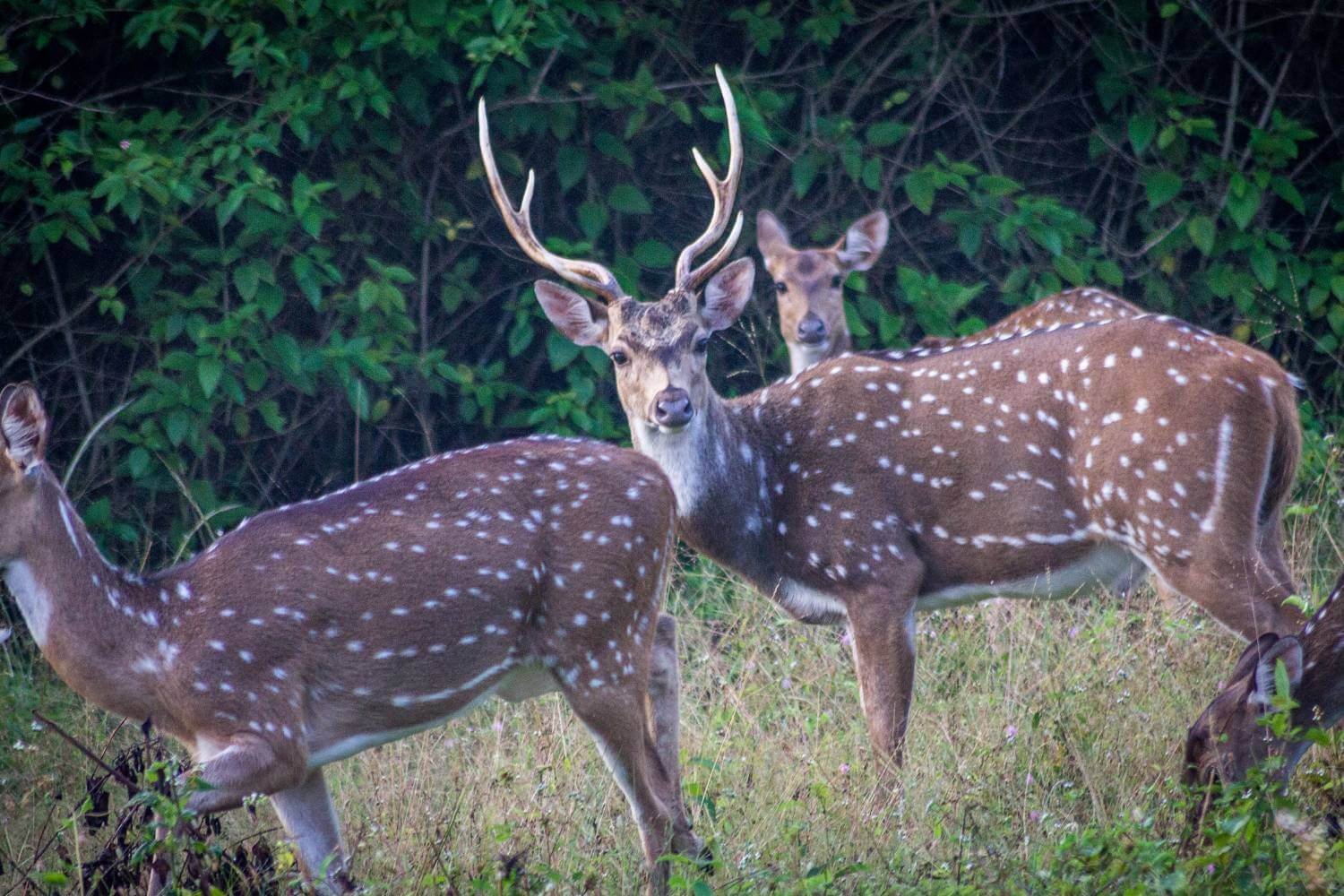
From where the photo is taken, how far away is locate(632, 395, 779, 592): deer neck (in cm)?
594

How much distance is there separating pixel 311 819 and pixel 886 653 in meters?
1.97

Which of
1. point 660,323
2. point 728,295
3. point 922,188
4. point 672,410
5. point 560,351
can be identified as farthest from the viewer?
point 922,188

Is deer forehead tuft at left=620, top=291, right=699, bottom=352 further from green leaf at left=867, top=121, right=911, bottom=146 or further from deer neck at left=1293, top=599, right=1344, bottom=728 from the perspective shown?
green leaf at left=867, top=121, right=911, bottom=146

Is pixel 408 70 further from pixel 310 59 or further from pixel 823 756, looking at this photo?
pixel 823 756

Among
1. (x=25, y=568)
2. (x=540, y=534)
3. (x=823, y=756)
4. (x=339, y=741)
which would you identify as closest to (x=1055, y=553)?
(x=823, y=756)

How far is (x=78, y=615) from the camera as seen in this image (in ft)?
14.4

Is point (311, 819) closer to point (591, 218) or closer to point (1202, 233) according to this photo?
point (591, 218)

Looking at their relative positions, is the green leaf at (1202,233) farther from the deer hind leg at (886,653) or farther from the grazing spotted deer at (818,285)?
the deer hind leg at (886,653)

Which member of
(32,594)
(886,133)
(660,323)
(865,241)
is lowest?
(865,241)

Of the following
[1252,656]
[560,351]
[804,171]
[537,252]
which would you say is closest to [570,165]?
[560,351]

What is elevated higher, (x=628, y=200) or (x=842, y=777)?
(x=628, y=200)

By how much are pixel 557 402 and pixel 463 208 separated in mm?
1228

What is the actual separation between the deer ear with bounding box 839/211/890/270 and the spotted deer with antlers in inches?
78.9

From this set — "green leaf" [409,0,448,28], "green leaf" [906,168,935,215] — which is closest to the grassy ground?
"green leaf" [906,168,935,215]
